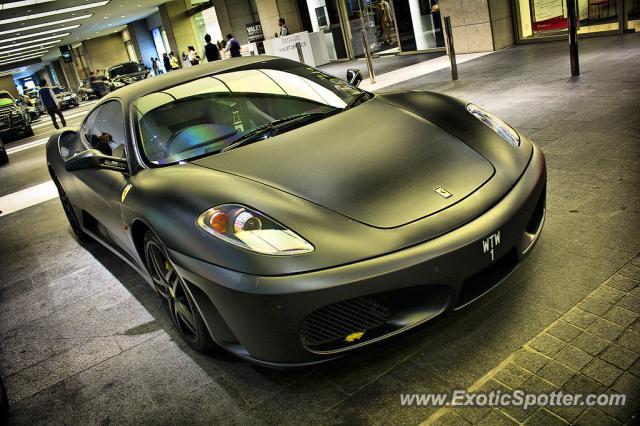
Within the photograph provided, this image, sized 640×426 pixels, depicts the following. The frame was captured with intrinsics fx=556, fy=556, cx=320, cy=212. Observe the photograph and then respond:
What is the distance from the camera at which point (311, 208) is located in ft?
7.30

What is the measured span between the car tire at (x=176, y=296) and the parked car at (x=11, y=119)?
713 inches

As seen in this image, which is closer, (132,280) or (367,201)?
(367,201)

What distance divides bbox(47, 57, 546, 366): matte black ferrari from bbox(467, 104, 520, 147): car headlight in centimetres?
1

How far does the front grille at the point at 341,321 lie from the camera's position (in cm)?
205

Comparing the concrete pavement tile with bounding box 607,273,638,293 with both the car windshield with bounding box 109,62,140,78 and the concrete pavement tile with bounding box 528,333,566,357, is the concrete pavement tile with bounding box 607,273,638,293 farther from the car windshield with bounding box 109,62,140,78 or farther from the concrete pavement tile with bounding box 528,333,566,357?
the car windshield with bounding box 109,62,140,78

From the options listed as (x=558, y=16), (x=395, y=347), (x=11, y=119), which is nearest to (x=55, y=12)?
(x=11, y=119)

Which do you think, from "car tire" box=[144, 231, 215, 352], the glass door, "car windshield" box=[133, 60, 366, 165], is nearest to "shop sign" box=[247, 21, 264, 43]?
the glass door

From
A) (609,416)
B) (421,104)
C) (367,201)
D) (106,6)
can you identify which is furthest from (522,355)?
(106,6)

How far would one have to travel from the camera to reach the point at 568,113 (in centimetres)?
539

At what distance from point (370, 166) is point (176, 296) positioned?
1.14 metres

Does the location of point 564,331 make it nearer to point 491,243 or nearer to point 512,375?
point 512,375

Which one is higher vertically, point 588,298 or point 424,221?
point 424,221

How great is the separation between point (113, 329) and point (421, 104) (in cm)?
219

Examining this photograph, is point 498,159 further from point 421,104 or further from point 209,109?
point 209,109
